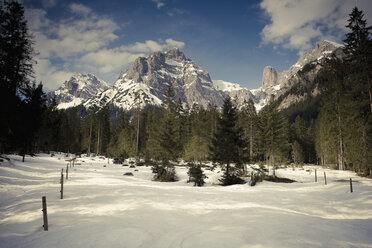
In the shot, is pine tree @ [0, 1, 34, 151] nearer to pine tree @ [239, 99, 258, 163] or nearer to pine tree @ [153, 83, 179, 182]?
pine tree @ [153, 83, 179, 182]

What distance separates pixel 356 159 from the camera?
2098 cm

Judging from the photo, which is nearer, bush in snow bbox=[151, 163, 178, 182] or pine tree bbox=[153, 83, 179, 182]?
bush in snow bbox=[151, 163, 178, 182]

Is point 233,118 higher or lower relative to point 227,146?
higher

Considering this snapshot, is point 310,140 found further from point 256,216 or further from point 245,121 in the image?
point 256,216

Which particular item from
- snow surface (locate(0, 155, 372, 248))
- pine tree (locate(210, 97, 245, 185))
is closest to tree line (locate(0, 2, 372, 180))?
pine tree (locate(210, 97, 245, 185))

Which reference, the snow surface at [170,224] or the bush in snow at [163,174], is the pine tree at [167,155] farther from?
the snow surface at [170,224]

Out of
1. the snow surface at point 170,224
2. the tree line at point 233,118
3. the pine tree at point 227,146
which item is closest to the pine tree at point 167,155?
the tree line at point 233,118

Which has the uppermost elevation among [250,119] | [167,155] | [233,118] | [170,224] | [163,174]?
[250,119]

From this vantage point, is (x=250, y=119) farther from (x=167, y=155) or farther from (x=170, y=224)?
(x=170, y=224)

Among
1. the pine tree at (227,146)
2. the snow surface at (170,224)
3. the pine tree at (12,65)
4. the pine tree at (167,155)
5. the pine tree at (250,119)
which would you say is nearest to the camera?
the snow surface at (170,224)

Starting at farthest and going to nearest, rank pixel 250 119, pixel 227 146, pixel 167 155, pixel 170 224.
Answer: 1. pixel 250 119
2. pixel 167 155
3. pixel 227 146
4. pixel 170 224

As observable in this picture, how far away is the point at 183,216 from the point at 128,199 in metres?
4.39

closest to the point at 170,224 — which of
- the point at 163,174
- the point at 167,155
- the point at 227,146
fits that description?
the point at 227,146

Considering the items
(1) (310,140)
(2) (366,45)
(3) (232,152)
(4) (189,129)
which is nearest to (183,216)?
(3) (232,152)
